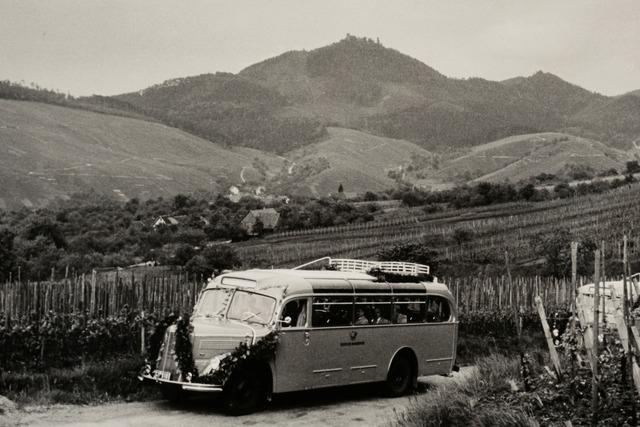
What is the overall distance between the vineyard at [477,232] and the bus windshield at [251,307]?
4573 centimetres

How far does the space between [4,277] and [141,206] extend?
231 ft

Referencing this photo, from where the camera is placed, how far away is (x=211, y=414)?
1296 cm

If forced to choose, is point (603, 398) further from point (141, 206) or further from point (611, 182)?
point (141, 206)

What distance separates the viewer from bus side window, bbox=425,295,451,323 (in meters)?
17.2

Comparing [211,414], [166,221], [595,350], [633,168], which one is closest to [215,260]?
[166,221]

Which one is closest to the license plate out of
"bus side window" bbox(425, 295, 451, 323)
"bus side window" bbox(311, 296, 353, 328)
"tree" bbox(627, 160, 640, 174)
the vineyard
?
"bus side window" bbox(311, 296, 353, 328)

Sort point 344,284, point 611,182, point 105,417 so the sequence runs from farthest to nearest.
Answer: point 611,182 < point 344,284 < point 105,417

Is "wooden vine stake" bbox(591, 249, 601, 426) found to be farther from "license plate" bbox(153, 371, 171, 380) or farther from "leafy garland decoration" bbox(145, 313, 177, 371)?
"leafy garland decoration" bbox(145, 313, 177, 371)

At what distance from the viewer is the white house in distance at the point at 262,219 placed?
94.8 metres

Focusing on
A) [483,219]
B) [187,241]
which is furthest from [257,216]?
[483,219]

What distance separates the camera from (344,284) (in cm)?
1516

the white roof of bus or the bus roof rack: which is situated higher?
the bus roof rack

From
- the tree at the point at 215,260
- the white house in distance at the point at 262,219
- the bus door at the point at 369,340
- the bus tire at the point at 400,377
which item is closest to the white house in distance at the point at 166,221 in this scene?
the white house in distance at the point at 262,219

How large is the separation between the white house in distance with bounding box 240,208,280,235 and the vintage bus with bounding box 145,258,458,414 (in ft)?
246
